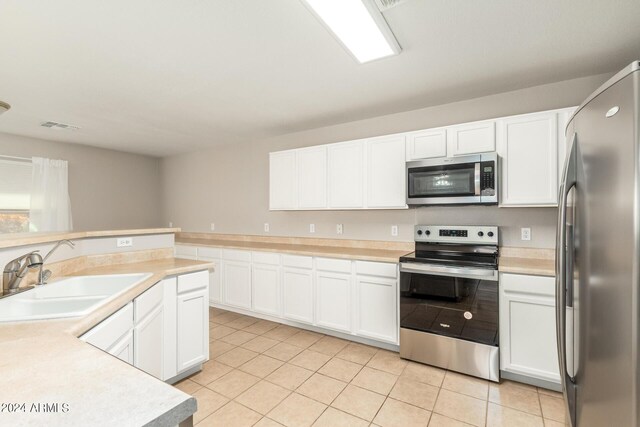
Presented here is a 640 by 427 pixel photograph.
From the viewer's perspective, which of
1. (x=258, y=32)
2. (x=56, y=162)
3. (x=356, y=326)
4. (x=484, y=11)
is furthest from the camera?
(x=56, y=162)

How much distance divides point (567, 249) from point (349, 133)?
9.65ft

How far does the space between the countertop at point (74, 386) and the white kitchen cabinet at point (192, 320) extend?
1.24 m

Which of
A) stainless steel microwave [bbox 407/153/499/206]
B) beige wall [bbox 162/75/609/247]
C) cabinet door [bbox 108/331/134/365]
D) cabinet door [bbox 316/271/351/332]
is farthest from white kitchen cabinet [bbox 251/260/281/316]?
cabinet door [bbox 108/331/134/365]

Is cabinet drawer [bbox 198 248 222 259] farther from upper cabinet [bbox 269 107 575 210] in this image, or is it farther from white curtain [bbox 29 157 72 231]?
white curtain [bbox 29 157 72 231]

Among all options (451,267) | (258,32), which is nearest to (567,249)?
(451,267)

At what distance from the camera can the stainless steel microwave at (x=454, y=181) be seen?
2559mm

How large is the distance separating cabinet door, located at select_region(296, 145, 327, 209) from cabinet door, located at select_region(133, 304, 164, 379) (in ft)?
6.46

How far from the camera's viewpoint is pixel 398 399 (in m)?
2.19

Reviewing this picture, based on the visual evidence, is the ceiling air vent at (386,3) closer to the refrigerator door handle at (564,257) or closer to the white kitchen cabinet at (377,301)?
Result: the refrigerator door handle at (564,257)

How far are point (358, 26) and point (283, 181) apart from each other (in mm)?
2303

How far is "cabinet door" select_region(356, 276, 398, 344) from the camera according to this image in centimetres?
286

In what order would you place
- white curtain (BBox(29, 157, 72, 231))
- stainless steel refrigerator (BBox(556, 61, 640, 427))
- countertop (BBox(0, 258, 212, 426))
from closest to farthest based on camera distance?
countertop (BBox(0, 258, 212, 426)) < stainless steel refrigerator (BBox(556, 61, 640, 427)) < white curtain (BBox(29, 157, 72, 231))

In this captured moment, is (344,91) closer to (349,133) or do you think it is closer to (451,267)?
(349,133)

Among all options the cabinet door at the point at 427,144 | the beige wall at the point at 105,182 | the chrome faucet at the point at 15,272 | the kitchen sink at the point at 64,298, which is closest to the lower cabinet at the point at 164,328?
A: the kitchen sink at the point at 64,298
